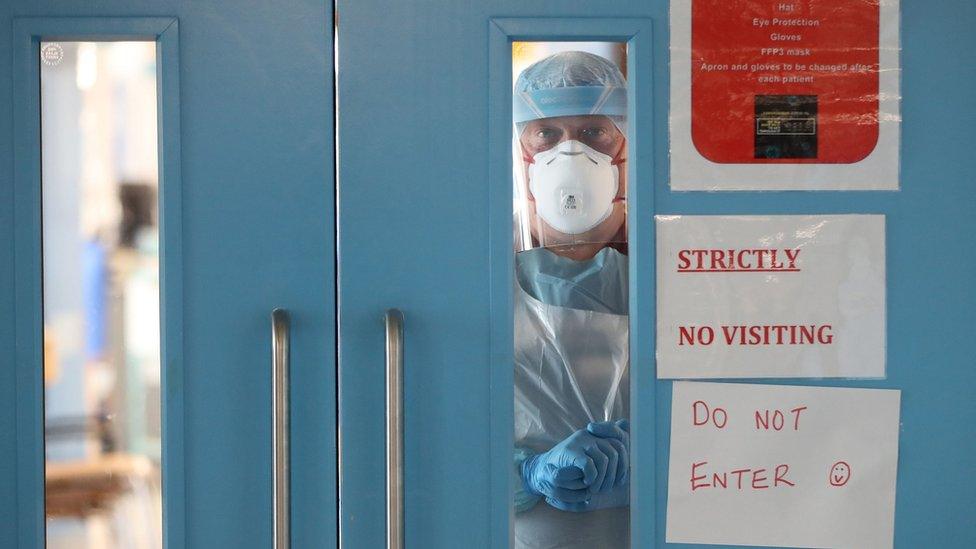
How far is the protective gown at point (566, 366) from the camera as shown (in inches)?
47.4

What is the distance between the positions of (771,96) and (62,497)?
1016 millimetres

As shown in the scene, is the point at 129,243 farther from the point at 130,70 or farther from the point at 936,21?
the point at 936,21

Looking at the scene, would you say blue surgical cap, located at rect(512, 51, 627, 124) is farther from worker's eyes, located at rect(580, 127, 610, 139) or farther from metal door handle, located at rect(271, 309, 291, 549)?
metal door handle, located at rect(271, 309, 291, 549)

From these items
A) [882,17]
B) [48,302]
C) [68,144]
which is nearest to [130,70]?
[68,144]

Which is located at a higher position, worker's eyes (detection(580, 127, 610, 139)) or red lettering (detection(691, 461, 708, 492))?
worker's eyes (detection(580, 127, 610, 139))

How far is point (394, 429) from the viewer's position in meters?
1.09

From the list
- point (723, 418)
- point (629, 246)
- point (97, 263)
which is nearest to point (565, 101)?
point (629, 246)

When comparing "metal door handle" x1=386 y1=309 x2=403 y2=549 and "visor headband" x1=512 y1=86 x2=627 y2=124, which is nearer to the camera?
"metal door handle" x1=386 y1=309 x2=403 y2=549

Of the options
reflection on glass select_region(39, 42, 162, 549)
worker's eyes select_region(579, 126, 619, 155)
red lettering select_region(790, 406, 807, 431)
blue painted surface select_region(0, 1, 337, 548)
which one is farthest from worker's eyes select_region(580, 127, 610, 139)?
reflection on glass select_region(39, 42, 162, 549)

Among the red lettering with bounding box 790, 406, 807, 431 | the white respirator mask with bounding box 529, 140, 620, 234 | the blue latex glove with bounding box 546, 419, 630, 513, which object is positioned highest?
the white respirator mask with bounding box 529, 140, 620, 234

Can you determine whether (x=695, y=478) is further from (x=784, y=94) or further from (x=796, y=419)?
(x=784, y=94)

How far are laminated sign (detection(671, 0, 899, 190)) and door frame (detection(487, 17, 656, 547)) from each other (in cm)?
5

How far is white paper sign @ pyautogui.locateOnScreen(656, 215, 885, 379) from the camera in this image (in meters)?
1.18

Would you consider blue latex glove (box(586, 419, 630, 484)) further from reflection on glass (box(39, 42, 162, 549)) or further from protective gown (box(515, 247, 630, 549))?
reflection on glass (box(39, 42, 162, 549))
